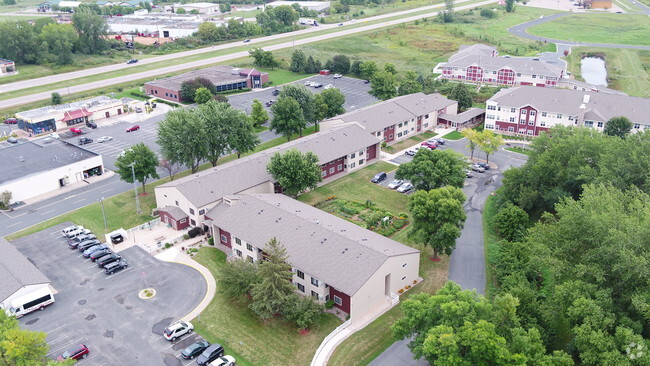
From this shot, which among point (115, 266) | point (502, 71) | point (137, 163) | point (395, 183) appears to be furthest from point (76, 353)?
point (502, 71)

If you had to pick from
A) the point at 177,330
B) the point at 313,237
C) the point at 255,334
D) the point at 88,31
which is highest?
the point at 88,31

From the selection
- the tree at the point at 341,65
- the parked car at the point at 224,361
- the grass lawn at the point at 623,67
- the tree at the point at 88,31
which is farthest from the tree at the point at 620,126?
the tree at the point at 88,31

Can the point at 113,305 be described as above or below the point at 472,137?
below

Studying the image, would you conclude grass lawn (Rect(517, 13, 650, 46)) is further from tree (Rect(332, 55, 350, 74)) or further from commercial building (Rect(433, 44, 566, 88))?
tree (Rect(332, 55, 350, 74))

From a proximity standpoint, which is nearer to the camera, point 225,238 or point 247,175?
point 225,238

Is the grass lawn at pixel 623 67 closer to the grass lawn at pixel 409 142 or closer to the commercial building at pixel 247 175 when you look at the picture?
the grass lawn at pixel 409 142

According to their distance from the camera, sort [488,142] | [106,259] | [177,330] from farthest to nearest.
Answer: [488,142] → [106,259] → [177,330]

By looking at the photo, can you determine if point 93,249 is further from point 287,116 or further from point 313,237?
point 287,116
